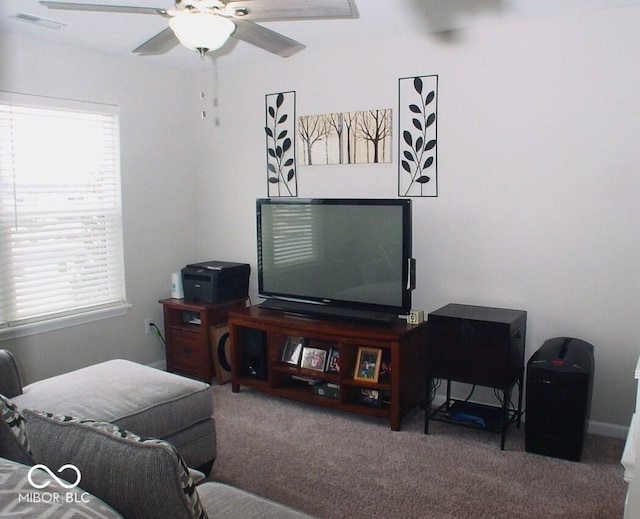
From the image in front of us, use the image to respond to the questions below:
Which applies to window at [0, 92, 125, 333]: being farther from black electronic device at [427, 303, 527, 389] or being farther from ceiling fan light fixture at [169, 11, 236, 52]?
black electronic device at [427, 303, 527, 389]

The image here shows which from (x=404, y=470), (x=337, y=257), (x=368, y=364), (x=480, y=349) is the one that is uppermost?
(x=337, y=257)

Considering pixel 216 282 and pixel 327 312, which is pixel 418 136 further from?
pixel 216 282

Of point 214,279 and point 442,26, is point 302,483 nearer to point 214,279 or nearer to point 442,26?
point 214,279

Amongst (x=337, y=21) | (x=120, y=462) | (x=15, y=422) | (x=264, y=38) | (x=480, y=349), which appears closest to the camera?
(x=120, y=462)

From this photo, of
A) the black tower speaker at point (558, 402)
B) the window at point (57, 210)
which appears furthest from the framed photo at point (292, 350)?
the black tower speaker at point (558, 402)

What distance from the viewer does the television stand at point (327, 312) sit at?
11.8ft

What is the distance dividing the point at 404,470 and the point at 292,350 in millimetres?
1262

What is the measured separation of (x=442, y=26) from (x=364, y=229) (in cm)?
131

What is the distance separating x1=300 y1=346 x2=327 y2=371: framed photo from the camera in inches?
147

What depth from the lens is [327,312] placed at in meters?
3.74

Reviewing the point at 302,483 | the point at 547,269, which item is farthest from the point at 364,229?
the point at 302,483

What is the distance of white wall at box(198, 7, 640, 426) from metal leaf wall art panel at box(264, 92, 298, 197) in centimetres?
37

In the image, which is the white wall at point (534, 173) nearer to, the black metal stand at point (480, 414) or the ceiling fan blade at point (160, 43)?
the black metal stand at point (480, 414)

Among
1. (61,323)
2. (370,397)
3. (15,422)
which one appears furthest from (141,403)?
(61,323)
